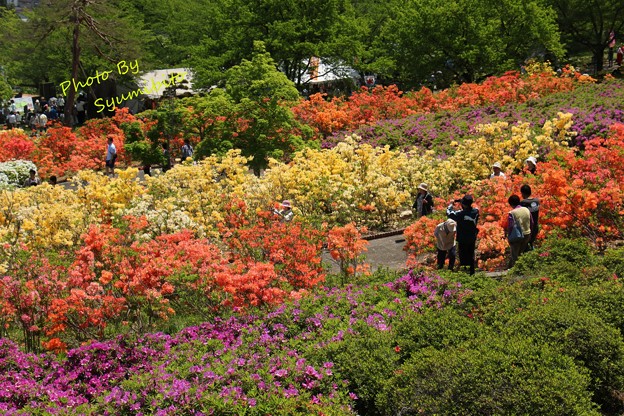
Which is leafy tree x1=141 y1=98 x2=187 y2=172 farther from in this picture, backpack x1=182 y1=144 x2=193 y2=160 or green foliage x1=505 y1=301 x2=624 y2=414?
green foliage x1=505 y1=301 x2=624 y2=414

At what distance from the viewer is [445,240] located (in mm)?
9961

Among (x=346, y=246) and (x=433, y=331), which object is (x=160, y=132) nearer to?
(x=346, y=246)

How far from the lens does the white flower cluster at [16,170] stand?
20.9 m

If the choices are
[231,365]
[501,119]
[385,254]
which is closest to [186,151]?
[501,119]

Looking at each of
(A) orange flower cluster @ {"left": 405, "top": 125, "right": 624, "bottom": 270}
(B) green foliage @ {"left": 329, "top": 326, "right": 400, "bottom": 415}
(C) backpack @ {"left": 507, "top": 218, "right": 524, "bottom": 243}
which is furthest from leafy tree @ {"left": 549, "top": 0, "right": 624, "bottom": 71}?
(B) green foliage @ {"left": 329, "top": 326, "right": 400, "bottom": 415}

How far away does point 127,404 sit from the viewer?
6.21 meters

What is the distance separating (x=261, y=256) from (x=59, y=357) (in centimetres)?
360

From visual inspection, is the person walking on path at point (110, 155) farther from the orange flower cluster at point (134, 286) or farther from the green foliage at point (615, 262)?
the green foliage at point (615, 262)

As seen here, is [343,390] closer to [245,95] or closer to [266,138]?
[266,138]

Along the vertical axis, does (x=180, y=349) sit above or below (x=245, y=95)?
below

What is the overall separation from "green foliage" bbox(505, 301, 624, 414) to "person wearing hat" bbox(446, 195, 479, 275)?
2.88 m

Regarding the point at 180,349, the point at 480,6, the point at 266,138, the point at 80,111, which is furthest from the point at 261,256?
the point at 80,111

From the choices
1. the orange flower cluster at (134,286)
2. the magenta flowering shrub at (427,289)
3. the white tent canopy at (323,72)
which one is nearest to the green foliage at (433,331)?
the magenta flowering shrub at (427,289)

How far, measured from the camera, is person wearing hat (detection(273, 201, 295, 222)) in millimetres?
12457
